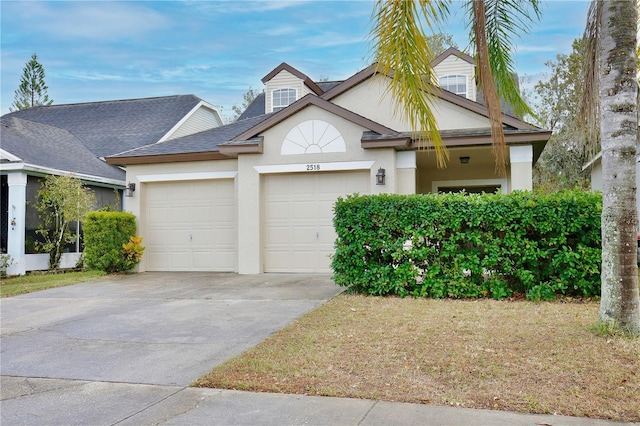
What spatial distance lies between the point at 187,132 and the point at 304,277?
39.9 ft

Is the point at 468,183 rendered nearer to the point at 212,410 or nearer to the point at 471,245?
the point at 471,245

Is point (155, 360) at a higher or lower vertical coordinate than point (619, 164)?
lower

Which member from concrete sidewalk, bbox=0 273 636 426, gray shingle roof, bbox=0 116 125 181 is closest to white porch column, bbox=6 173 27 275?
gray shingle roof, bbox=0 116 125 181

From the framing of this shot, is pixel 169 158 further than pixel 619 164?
Yes

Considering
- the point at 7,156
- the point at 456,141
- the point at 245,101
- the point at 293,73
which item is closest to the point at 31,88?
the point at 245,101

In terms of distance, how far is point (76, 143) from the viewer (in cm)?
1792

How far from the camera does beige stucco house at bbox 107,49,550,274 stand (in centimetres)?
1125

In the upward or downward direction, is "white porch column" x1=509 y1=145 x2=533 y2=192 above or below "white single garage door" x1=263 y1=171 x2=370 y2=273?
above

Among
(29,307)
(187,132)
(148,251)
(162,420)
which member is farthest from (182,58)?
(162,420)

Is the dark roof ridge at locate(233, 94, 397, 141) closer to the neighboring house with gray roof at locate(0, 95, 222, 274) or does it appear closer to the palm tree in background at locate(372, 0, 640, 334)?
the neighboring house with gray roof at locate(0, 95, 222, 274)

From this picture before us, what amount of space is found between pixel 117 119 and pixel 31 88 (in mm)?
18685

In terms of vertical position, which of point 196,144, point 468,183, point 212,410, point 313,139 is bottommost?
point 212,410

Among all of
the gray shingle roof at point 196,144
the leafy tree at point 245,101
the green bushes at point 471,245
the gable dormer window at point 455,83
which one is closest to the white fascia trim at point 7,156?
the gray shingle roof at point 196,144

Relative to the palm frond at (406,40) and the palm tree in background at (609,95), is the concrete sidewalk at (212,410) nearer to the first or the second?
the palm tree in background at (609,95)
